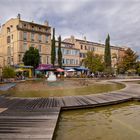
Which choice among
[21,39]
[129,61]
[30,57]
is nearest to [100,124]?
[30,57]

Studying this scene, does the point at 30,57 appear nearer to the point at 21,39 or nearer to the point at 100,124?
the point at 21,39

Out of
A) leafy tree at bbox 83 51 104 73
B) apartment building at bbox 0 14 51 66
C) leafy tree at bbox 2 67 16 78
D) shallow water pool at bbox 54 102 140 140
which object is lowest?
shallow water pool at bbox 54 102 140 140

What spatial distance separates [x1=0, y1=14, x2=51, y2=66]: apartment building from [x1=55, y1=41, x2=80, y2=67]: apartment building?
5690mm

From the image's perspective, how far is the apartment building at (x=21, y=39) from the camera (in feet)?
155

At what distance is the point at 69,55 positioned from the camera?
59.4m

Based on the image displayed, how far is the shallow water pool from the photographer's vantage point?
6258 mm

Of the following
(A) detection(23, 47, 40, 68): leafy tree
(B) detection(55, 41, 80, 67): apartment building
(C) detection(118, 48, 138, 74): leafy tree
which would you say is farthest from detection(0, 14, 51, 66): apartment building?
(C) detection(118, 48, 138, 74): leafy tree

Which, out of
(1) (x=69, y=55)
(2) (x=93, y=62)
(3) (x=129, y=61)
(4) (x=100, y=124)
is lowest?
(4) (x=100, y=124)

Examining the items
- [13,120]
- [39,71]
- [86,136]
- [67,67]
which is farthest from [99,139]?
[67,67]

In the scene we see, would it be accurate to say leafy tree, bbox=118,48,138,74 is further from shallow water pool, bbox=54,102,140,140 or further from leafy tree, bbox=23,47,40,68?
shallow water pool, bbox=54,102,140,140

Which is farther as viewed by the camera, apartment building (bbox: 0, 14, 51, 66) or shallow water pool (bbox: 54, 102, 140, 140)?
apartment building (bbox: 0, 14, 51, 66)

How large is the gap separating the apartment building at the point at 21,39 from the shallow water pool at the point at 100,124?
40492 millimetres

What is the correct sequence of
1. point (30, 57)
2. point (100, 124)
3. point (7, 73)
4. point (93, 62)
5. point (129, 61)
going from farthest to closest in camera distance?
point (129, 61) → point (93, 62) → point (30, 57) → point (7, 73) → point (100, 124)

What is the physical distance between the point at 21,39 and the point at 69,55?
56.2 feet
